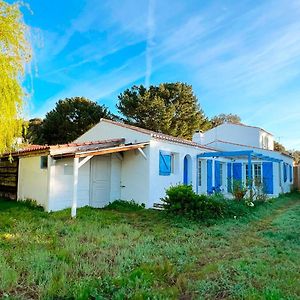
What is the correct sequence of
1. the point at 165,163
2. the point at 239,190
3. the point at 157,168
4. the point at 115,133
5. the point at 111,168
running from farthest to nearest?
the point at 115,133 → the point at 165,163 → the point at 239,190 → the point at 111,168 → the point at 157,168

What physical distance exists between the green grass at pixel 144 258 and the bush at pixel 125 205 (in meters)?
2.64

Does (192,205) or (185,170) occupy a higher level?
(185,170)

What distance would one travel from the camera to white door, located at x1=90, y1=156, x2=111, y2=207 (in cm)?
1438

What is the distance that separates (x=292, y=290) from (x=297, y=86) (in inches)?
525

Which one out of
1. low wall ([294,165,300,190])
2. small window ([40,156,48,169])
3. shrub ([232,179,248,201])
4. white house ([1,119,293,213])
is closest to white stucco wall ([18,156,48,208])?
white house ([1,119,293,213])

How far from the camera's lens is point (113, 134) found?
642 inches

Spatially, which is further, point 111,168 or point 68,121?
point 68,121

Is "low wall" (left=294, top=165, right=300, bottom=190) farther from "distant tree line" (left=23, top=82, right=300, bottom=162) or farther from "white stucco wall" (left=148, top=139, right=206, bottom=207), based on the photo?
"white stucco wall" (left=148, top=139, right=206, bottom=207)

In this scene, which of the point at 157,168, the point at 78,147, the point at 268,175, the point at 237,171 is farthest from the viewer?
the point at 237,171

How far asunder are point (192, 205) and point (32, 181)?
721 centimetres

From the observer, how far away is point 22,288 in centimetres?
497

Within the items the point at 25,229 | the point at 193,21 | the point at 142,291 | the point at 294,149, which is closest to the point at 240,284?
the point at 142,291

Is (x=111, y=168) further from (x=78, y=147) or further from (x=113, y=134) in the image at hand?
(x=78, y=147)

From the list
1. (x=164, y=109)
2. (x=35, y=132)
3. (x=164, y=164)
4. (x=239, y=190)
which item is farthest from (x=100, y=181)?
(x=164, y=109)
